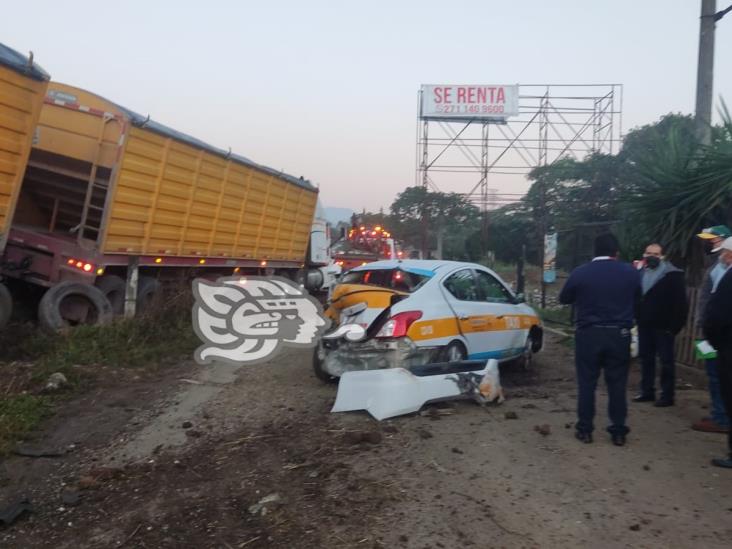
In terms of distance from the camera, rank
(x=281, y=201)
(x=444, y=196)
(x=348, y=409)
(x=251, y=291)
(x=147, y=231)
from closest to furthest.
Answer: (x=348, y=409), (x=147, y=231), (x=251, y=291), (x=281, y=201), (x=444, y=196)

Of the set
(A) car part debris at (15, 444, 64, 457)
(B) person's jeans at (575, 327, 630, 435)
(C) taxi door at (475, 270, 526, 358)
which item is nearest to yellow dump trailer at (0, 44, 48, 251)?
(A) car part debris at (15, 444, 64, 457)

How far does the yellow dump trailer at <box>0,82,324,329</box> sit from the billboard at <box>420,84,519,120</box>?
2075cm

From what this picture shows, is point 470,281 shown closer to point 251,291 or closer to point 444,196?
point 251,291

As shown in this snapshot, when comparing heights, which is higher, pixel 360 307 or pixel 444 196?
pixel 444 196

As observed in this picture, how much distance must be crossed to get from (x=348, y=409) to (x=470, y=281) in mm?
2697

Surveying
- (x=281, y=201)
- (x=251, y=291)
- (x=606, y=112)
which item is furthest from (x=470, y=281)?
(x=606, y=112)

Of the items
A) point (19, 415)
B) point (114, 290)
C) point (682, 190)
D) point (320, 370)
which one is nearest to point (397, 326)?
point (320, 370)

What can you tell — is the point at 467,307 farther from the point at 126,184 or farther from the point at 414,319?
the point at 126,184

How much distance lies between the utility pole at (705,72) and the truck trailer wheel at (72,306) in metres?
8.77

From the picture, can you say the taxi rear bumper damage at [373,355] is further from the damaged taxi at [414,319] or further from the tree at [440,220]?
the tree at [440,220]

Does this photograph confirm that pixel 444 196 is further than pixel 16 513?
Yes

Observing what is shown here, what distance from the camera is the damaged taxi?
681cm

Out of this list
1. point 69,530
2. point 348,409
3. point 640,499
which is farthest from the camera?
point 348,409

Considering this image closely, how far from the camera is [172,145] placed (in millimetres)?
10977
